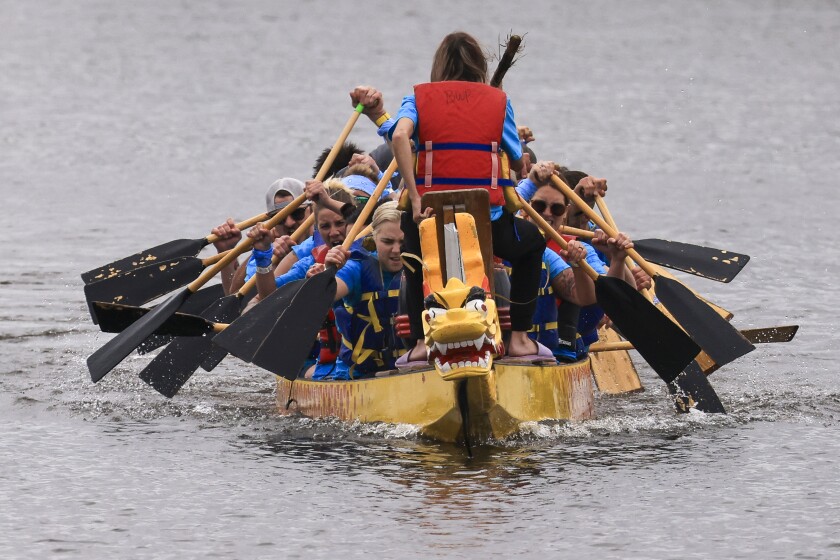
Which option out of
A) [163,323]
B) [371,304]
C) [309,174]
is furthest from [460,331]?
[309,174]

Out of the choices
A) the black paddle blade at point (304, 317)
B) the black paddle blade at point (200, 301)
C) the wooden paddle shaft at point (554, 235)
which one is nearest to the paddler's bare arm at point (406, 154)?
the black paddle blade at point (304, 317)

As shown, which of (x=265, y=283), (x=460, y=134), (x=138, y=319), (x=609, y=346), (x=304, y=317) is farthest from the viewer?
(x=609, y=346)

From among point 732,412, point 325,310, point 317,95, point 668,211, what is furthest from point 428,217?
point 317,95

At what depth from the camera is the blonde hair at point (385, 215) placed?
9094 millimetres

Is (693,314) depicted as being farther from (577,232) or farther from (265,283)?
(265,283)

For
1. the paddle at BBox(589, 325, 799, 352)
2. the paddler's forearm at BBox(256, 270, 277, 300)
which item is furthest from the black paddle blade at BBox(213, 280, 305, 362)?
the paddle at BBox(589, 325, 799, 352)

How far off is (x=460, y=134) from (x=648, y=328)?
1721 millimetres

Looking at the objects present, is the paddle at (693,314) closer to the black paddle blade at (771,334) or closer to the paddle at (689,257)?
the paddle at (689,257)

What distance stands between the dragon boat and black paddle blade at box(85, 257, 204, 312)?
1689 millimetres

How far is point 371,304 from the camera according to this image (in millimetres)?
9359

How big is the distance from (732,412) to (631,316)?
1.34 m

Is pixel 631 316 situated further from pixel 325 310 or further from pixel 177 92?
pixel 177 92

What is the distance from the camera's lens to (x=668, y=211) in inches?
805

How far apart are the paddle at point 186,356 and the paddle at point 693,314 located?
188 cm
